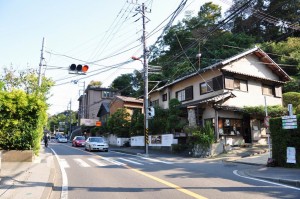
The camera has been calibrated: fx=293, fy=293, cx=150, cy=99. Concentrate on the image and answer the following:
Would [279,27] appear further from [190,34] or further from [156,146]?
[156,146]

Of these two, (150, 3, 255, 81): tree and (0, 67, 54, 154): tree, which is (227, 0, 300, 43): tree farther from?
(0, 67, 54, 154): tree

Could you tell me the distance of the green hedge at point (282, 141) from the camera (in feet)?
46.4

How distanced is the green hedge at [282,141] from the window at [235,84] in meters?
11.1

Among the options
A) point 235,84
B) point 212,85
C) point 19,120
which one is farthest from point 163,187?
point 235,84

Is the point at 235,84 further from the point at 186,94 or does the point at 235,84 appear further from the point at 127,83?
the point at 127,83

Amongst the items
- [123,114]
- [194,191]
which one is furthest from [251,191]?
[123,114]

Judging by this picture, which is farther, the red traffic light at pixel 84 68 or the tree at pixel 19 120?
the red traffic light at pixel 84 68

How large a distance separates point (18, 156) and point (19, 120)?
191cm

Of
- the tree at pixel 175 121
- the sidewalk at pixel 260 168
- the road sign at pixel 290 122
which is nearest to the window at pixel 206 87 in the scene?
the tree at pixel 175 121

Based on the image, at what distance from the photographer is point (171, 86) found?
113 ft

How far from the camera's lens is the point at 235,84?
27391 millimetres

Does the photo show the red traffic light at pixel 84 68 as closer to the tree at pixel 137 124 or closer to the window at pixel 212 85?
the window at pixel 212 85

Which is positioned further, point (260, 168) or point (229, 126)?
Result: point (229, 126)

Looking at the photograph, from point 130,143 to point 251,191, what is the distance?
95.8 feet
